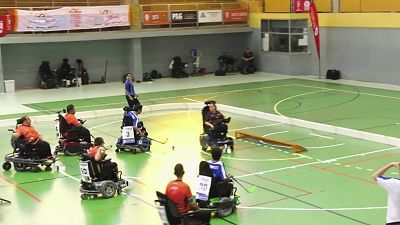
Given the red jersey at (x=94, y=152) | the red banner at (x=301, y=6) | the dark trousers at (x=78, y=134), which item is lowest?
the dark trousers at (x=78, y=134)

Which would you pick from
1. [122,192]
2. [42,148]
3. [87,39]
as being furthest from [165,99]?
[122,192]

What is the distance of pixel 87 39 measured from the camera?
3297 centimetres

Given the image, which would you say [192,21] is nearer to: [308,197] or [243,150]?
[243,150]

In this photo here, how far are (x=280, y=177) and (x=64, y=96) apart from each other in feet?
57.1

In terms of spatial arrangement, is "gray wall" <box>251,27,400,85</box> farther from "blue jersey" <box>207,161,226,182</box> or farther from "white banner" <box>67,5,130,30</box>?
"blue jersey" <box>207,161,226,182</box>

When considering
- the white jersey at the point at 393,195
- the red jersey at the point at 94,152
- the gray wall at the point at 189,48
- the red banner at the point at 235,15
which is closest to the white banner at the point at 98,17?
the gray wall at the point at 189,48

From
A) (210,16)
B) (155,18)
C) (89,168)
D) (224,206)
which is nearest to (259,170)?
(224,206)

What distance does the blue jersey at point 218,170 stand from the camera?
38.2 feet

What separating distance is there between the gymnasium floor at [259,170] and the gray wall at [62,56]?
21.7ft

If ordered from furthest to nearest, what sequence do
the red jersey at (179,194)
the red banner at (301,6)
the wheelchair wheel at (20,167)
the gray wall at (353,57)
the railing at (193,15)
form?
the railing at (193,15)
the red banner at (301,6)
the gray wall at (353,57)
the wheelchair wheel at (20,167)
the red jersey at (179,194)

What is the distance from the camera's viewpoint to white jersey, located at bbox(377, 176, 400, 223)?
28.6 ft

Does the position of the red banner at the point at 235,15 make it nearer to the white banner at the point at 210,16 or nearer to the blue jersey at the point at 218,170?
the white banner at the point at 210,16

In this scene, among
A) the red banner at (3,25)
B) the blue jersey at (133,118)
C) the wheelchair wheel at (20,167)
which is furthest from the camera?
the red banner at (3,25)

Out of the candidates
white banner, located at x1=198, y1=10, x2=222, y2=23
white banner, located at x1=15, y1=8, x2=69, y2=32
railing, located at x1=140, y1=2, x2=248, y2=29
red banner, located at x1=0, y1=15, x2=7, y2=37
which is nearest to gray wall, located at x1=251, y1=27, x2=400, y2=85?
railing, located at x1=140, y1=2, x2=248, y2=29
